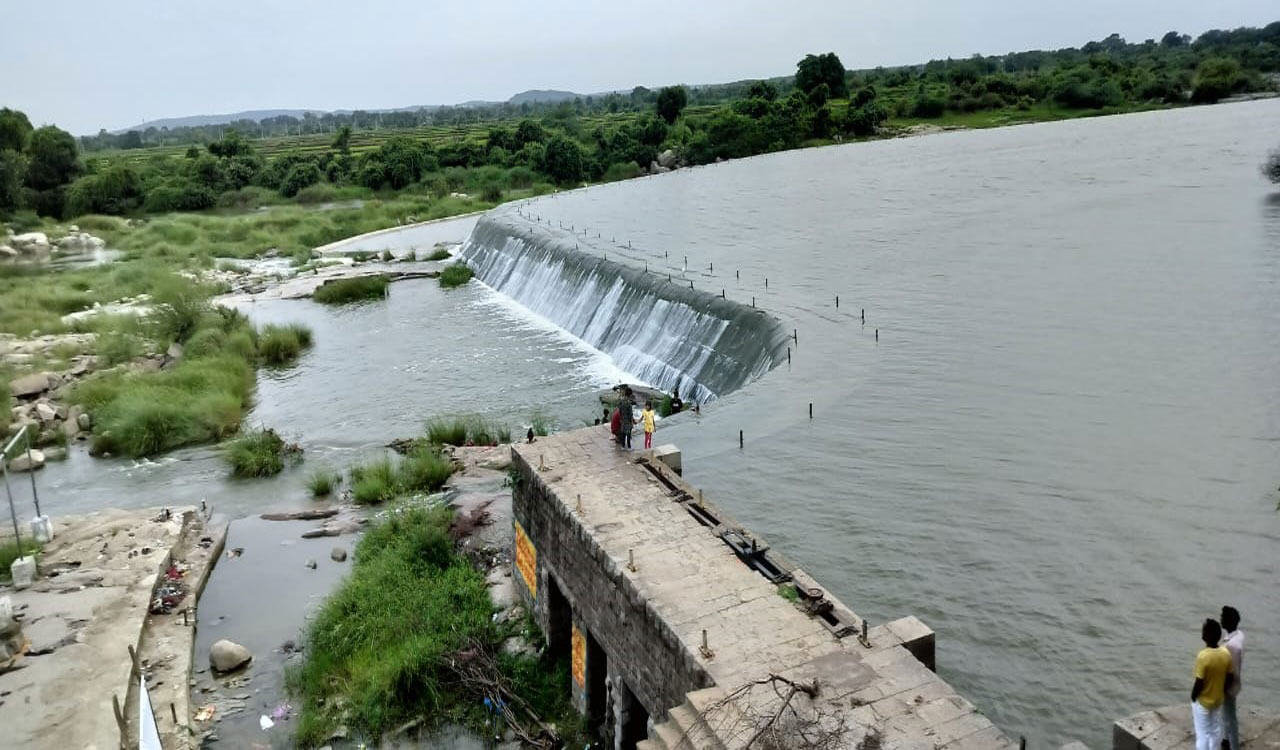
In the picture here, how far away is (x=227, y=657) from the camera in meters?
14.1

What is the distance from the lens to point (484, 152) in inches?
3351

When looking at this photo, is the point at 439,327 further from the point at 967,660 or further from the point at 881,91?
the point at 881,91

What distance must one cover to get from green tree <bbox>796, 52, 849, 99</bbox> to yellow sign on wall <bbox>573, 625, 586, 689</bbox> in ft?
293

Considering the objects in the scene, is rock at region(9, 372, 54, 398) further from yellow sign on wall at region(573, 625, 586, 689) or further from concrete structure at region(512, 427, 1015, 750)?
yellow sign on wall at region(573, 625, 586, 689)

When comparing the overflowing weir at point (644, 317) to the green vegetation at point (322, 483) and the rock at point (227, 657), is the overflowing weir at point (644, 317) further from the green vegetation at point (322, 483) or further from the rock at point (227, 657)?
the rock at point (227, 657)

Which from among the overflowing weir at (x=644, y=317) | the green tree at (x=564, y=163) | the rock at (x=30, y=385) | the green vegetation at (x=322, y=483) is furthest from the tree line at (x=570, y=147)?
the green vegetation at (x=322, y=483)

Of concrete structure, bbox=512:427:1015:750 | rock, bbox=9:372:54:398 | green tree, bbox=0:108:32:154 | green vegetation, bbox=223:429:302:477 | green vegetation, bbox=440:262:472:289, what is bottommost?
green vegetation, bbox=223:429:302:477

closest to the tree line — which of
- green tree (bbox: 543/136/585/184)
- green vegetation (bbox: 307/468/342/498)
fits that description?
green tree (bbox: 543/136/585/184)

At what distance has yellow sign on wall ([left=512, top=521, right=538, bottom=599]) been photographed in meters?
13.6

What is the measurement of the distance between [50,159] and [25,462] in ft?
208

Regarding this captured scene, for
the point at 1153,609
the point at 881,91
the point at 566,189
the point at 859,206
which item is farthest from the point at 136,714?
the point at 881,91

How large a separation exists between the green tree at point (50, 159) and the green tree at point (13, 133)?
1.07m

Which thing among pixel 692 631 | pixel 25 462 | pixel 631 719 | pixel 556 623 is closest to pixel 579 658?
pixel 556 623

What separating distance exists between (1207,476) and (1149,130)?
58365 millimetres
